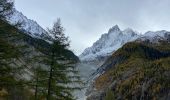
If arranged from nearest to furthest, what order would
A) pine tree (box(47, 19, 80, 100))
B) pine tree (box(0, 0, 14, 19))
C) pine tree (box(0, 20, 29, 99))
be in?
pine tree (box(0, 20, 29, 99)), pine tree (box(0, 0, 14, 19)), pine tree (box(47, 19, 80, 100))

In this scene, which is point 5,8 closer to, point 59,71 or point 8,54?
point 8,54

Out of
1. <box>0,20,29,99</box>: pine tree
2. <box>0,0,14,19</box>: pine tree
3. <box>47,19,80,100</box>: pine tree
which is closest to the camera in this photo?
<box>0,20,29,99</box>: pine tree

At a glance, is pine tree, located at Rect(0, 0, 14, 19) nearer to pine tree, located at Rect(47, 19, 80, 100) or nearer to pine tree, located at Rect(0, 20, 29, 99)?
pine tree, located at Rect(0, 20, 29, 99)

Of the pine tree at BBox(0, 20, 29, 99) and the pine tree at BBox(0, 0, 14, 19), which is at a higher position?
the pine tree at BBox(0, 0, 14, 19)

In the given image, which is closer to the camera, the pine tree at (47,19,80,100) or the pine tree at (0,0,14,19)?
the pine tree at (0,0,14,19)

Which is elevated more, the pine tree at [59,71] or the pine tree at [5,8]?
the pine tree at [5,8]

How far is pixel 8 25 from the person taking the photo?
882 inches

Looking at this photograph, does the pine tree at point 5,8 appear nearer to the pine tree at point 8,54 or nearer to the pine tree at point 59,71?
the pine tree at point 8,54

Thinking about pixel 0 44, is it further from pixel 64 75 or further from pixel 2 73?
pixel 64 75

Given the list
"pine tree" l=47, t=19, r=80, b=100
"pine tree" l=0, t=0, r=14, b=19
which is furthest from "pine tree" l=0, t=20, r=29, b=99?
"pine tree" l=47, t=19, r=80, b=100

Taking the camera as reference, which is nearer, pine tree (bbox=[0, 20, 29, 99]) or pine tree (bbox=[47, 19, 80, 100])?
pine tree (bbox=[0, 20, 29, 99])

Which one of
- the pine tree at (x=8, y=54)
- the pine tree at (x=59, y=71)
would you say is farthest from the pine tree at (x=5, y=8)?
the pine tree at (x=59, y=71)

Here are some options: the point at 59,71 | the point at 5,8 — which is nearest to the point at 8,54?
the point at 5,8

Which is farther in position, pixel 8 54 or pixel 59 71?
pixel 59 71
